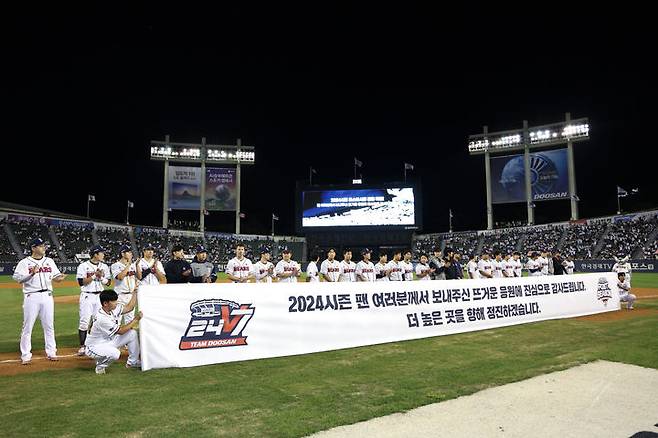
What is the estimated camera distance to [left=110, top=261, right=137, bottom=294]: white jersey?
8989 millimetres

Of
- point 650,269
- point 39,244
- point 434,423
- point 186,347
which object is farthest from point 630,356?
point 650,269

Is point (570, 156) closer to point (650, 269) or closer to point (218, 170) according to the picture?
point (650, 269)

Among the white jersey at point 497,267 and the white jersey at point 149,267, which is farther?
the white jersey at point 497,267

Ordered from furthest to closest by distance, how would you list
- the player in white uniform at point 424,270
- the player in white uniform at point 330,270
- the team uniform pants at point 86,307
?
the player in white uniform at point 330,270
the player in white uniform at point 424,270
the team uniform pants at point 86,307

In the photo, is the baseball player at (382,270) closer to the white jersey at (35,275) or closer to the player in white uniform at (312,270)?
the player in white uniform at (312,270)

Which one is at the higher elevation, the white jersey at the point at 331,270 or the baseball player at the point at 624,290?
the white jersey at the point at 331,270

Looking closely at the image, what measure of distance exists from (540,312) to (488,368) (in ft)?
21.3

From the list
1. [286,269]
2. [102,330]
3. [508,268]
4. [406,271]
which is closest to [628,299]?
[508,268]

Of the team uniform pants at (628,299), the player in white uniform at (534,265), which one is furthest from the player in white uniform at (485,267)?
the team uniform pants at (628,299)

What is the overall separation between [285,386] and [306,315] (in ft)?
7.89

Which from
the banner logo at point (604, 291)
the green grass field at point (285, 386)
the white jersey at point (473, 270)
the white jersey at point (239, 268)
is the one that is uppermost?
the white jersey at point (239, 268)

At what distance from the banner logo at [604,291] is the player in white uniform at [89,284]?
14710 millimetres

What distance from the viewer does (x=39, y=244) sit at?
25.3 feet

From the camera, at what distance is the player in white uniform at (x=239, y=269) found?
12.1 metres
